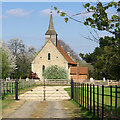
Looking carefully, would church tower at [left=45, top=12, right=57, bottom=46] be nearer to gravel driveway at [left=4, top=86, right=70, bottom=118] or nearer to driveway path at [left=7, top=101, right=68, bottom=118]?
gravel driveway at [left=4, top=86, right=70, bottom=118]

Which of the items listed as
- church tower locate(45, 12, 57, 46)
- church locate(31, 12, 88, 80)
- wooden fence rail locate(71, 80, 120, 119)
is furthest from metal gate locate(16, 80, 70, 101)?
church tower locate(45, 12, 57, 46)

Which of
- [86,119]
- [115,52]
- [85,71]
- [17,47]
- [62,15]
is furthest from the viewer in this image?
[17,47]

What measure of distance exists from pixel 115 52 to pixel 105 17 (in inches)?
56.2

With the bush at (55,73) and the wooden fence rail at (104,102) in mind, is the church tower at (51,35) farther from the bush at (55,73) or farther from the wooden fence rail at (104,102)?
the wooden fence rail at (104,102)

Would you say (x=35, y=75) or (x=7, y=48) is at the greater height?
(x=7, y=48)

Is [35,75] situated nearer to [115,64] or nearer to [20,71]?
[20,71]

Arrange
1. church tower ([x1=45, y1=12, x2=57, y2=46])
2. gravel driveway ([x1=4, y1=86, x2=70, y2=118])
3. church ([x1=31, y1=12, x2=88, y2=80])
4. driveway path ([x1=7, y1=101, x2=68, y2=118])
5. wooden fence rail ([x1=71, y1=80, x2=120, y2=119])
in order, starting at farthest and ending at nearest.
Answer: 1. church tower ([x1=45, y1=12, x2=57, y2=46])
2. church ([x1=31, y1=12, x2=88, y2=80])
3. gravel driveway ([x1=4, y1=86, x2=70, y2=118])
4. driveway path ([x1=7, y1=101, x2=68, y2=118])
5. wooden fence rail ([x1=71, y1=80, x2=120, y2=119])

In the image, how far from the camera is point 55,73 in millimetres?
56594

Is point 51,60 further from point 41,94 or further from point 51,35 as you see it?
point 41,94

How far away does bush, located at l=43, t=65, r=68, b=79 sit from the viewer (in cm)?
5592

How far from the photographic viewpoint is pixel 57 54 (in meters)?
61.2

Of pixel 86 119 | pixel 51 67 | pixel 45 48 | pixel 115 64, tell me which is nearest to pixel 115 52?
pixel 115 64

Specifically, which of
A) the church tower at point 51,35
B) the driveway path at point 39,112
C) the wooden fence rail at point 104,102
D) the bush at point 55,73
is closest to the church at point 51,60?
the church tower at point 51,35

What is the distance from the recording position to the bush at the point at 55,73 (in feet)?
183
